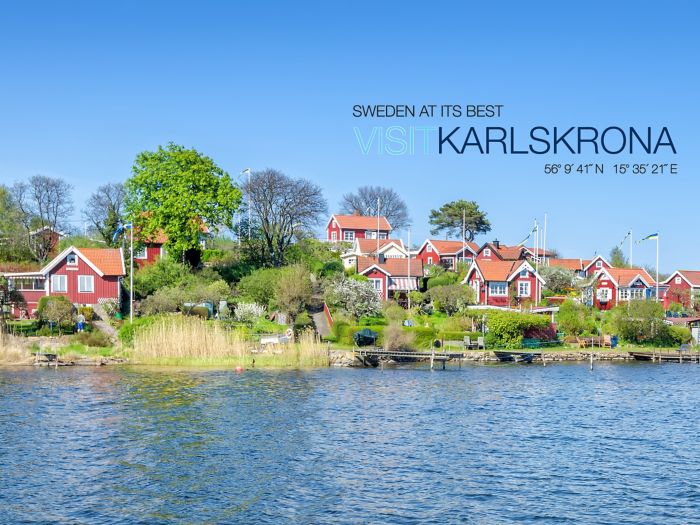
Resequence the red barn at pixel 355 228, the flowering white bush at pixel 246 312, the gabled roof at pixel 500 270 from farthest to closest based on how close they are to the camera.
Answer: the red barn at pixel 355 228
the gabled roof at pixel 500 270
the flowering white bush at pixel 246 312

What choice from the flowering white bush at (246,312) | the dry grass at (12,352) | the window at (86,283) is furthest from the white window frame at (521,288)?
the dry grass at (12,352)

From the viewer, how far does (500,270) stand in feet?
305

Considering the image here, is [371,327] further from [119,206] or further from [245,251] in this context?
[119,206]

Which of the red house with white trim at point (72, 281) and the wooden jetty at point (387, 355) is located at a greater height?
the red house with white trim at point (72, 281)

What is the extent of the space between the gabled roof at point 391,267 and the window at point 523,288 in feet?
36.7

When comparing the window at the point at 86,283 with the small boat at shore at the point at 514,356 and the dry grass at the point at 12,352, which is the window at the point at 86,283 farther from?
the small boat at shore at the point at 514,356

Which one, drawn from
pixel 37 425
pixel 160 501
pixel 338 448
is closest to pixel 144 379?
pixel 37 425

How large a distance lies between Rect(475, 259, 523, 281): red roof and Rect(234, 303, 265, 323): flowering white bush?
97.9 feet

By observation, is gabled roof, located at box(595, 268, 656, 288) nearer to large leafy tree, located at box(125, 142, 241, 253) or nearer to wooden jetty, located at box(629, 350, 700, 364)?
wooden jetty, located at box(629, 350, 700, 364)

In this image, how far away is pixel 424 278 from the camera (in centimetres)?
10050

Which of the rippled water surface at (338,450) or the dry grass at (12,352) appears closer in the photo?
the rippled water surface at (338,450)

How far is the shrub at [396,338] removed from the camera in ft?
213

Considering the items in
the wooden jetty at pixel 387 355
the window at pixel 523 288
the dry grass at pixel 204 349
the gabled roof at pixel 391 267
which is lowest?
the wooden jetty at pixel 387 355

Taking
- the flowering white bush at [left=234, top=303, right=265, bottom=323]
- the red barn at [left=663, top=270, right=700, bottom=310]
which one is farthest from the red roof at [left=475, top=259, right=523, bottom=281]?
the flowering white bush at [left=234, top=303, right=265, bottom=323]
